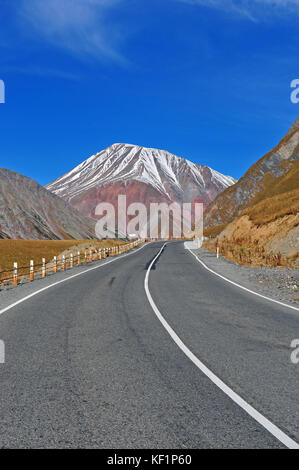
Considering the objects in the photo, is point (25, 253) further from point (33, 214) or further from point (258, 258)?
point (33, 214)

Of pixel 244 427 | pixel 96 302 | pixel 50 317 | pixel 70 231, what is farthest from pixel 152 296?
pixel 70 231

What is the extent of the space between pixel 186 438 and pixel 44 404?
1661mm

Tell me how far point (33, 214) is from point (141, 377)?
10917 centimetres

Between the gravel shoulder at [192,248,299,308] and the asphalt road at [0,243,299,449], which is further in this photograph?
the gravel shoulder at [192,248,299,308]

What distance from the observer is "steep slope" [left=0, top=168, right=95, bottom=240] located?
319 ft

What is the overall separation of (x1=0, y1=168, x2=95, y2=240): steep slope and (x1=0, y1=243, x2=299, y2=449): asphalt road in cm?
8714

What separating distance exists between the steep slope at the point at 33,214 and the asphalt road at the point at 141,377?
87139 millimetres

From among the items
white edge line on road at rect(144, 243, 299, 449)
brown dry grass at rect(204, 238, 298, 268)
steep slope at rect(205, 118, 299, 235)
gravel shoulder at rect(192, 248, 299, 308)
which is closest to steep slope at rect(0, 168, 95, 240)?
steep slope at rect(205, 118, 299, 235)

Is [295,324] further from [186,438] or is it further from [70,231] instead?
[70,231]

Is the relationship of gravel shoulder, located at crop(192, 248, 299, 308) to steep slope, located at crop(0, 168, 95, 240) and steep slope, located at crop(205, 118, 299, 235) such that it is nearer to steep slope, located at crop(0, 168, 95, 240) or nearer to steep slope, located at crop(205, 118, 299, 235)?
steep slope, located at crop(205, 118, 299, 235)

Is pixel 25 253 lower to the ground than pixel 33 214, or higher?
lower

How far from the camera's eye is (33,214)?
108625mm

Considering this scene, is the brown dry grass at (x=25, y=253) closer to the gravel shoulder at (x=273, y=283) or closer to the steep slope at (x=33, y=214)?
the gravel shoulder at (x=273, y=283)

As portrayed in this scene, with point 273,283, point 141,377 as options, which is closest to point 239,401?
point 141,377
